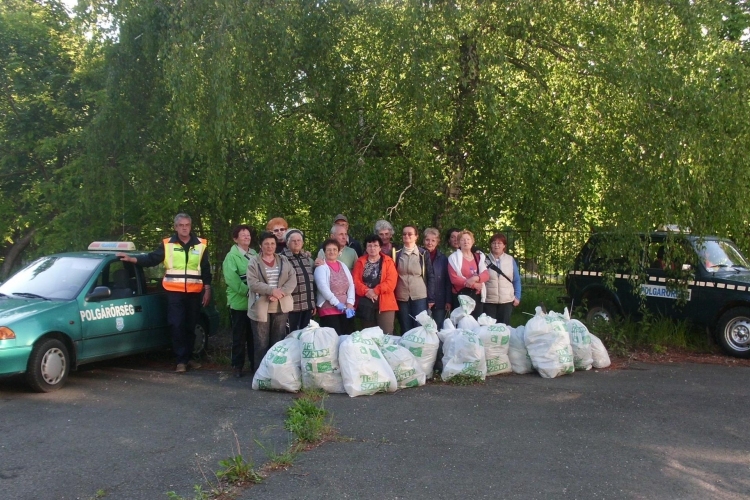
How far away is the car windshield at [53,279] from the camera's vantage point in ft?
27.7

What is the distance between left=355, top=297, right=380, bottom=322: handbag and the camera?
8.81 meters

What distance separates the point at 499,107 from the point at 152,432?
18.5 feet

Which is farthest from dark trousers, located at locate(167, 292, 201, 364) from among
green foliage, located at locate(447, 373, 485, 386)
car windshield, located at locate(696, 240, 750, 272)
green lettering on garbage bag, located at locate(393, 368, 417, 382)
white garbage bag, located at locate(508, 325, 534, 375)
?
car windshield, located at locate(696, 240, 750, 272)

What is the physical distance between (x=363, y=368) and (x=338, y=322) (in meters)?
1.45

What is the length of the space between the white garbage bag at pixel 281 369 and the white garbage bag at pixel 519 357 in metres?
2.62

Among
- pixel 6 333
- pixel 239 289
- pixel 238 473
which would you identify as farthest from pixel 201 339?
pixel 238 473

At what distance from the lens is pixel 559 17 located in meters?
9.30

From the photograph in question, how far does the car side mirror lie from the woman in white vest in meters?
4.68

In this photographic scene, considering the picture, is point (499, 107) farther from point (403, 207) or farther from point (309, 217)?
point (309, 217)

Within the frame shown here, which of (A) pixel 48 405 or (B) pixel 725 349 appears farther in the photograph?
(B) pixel 725 349

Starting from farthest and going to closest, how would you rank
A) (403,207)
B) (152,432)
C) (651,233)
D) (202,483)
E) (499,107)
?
(403,207) < (651,233) < (499,107) < (152,432) < (202,483)

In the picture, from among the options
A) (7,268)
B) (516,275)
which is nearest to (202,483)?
(516,275)

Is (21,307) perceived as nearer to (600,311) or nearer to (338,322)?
(338,322)

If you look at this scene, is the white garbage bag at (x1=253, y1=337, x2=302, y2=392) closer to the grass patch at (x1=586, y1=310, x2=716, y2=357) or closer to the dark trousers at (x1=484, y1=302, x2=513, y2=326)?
the dark trousers at (x1=484, y1=302, x2=513, y2=326)
